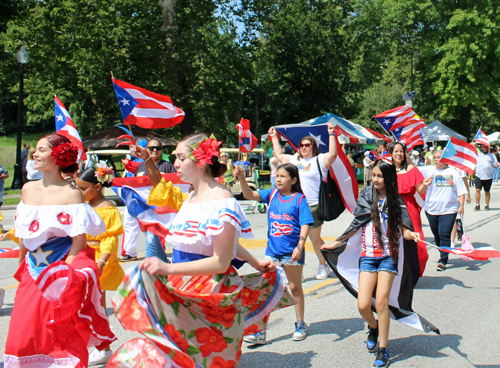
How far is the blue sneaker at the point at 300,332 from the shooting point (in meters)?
4.75

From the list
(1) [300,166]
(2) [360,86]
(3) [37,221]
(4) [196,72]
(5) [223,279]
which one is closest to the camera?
(5) [223,279]

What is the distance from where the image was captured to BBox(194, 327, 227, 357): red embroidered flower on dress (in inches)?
115

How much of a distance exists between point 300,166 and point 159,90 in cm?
1944

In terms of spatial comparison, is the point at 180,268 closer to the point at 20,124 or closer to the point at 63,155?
the point at 63,155

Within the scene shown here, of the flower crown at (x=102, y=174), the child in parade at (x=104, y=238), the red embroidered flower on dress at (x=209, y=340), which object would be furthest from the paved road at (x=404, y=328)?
the flower crown at (x=102, y=174)

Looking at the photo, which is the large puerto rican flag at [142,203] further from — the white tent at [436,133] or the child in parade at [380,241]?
the white tent at [436,133]

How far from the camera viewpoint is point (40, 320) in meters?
3.21

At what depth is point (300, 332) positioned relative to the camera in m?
4.77

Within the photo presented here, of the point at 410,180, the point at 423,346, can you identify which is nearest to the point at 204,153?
the point at 423,346

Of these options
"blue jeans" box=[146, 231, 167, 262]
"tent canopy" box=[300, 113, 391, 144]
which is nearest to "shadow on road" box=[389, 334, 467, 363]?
"blue jeans" box=[146, 231, 167, 262]

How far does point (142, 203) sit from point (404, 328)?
3.74 meters

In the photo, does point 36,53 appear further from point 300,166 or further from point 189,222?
point 189,222

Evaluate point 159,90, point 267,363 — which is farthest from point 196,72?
point 267,363

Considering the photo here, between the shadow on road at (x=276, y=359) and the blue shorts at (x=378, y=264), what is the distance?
0.87 metres
